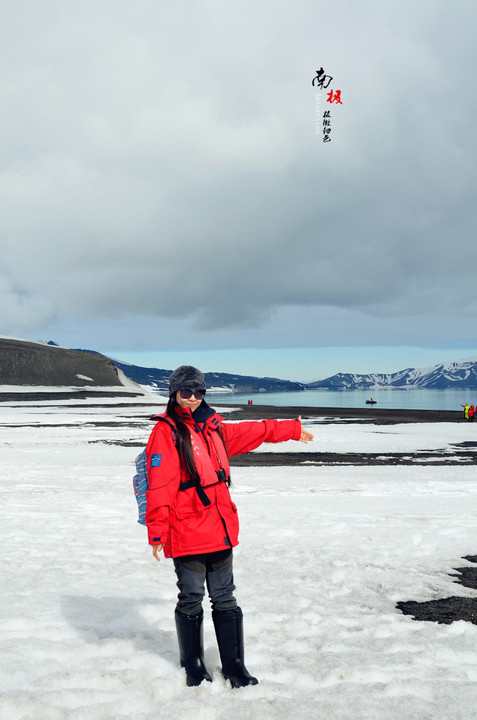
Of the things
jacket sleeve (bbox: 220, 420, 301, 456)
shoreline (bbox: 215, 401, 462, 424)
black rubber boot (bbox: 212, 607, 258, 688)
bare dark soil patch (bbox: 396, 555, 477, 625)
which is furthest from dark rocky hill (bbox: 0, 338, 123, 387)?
black rubber boot (bbox: 212, 607, 258, 688)

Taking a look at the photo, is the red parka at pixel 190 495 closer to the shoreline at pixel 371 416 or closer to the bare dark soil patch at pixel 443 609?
the bare dark soil patch at pixel 443 609

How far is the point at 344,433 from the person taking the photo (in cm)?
3056

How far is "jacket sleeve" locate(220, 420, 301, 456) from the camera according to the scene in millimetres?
4332

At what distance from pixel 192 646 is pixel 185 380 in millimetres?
1994

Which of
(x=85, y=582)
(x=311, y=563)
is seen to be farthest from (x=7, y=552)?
(x=311, y=563)

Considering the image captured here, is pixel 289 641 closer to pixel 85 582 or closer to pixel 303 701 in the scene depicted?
pixel 303 701

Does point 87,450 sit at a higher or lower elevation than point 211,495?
lower

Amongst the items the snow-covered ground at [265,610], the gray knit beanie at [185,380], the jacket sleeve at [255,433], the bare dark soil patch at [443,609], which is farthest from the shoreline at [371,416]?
the gray knit beanie at [185,380]

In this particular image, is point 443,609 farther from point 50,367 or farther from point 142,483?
point 50,367

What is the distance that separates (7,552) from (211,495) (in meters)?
5.01

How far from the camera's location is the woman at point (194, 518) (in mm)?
3900

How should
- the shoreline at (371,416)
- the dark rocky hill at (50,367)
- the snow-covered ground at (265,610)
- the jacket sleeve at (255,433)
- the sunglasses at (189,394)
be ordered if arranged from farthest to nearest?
1. the dark rocky hill at (50,367)
2. the shoreline at (371,416)
3. the jacket sleeve at (255,433)
4. the sunglasses at (189,394)
5. the snow-covered ground at (265,610)

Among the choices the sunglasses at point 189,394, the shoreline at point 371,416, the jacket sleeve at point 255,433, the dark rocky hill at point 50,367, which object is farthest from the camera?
the dark rocky hill at point 50,367

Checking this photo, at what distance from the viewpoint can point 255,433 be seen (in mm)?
4348
